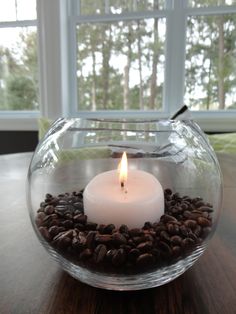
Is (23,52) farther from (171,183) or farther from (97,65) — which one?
(171,183)

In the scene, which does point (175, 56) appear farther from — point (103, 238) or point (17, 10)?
point (103, 238)

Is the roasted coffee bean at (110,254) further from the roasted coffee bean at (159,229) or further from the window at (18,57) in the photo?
the window at (18,57)

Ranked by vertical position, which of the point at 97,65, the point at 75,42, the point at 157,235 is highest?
the point at 75,42

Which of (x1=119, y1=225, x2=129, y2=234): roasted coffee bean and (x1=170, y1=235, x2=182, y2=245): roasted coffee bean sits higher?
(x1=119, y1=225, x2=129, y2=234): roasted coffee bean

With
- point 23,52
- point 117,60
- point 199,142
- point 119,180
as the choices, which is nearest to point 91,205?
point 119,180

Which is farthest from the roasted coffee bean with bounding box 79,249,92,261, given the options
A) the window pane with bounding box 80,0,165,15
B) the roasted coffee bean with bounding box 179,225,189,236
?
the window pane with bounding box 80,0,165,15

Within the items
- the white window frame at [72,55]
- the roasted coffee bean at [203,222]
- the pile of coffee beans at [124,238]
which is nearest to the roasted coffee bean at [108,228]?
the pile of coffee beans at [124,238]

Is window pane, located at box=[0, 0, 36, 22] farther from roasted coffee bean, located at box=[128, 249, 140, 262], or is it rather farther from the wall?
roasted coffee bean, located at box=[128, 249, 140, 262]
